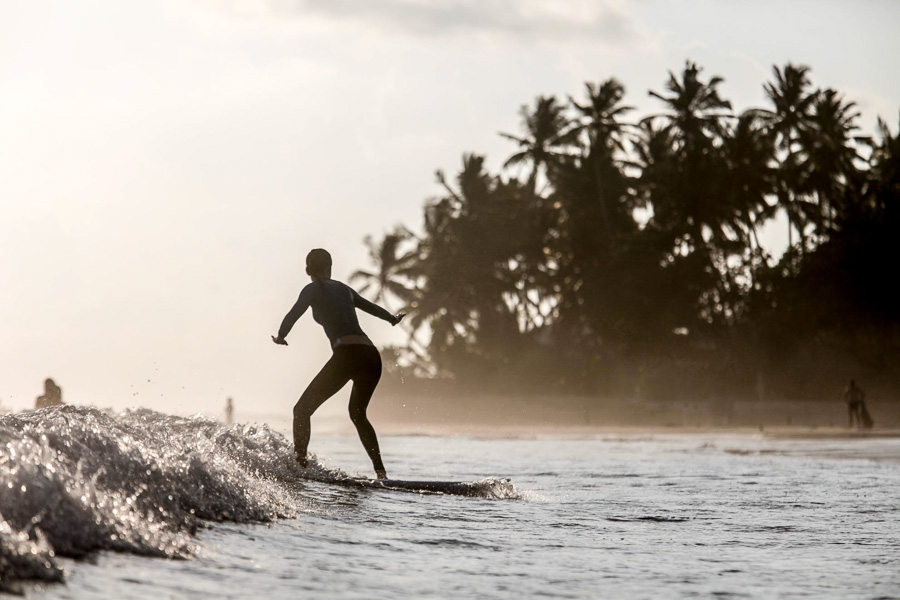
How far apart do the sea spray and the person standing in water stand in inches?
48.6

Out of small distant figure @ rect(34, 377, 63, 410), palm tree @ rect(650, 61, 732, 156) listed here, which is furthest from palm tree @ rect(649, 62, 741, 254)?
small distant figure @ rect(34, 377, 63, 410)

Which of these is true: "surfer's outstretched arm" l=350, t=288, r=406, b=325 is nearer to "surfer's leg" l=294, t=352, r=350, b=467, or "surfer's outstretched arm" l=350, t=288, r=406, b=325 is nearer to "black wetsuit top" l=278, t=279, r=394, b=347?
"black wetsuit top" l=278, t=279, r=394, b=347

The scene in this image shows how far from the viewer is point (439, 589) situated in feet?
16.0

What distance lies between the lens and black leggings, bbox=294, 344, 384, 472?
9.16m

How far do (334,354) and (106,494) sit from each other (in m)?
4.19

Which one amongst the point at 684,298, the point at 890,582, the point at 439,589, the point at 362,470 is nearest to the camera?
the point at 439,589

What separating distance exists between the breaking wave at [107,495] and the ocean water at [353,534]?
1 cm

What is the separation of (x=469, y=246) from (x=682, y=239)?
10707 mm

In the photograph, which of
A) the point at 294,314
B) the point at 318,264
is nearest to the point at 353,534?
the point at 294,314

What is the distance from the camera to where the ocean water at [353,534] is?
448 centimetres

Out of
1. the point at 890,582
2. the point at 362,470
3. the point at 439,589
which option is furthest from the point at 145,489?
the point at 362,470

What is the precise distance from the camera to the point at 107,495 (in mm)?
5137

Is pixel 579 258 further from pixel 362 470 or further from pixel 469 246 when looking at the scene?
pixel 362 470

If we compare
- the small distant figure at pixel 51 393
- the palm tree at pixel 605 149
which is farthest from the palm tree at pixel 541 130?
the small distant figure at pixel 51 393
